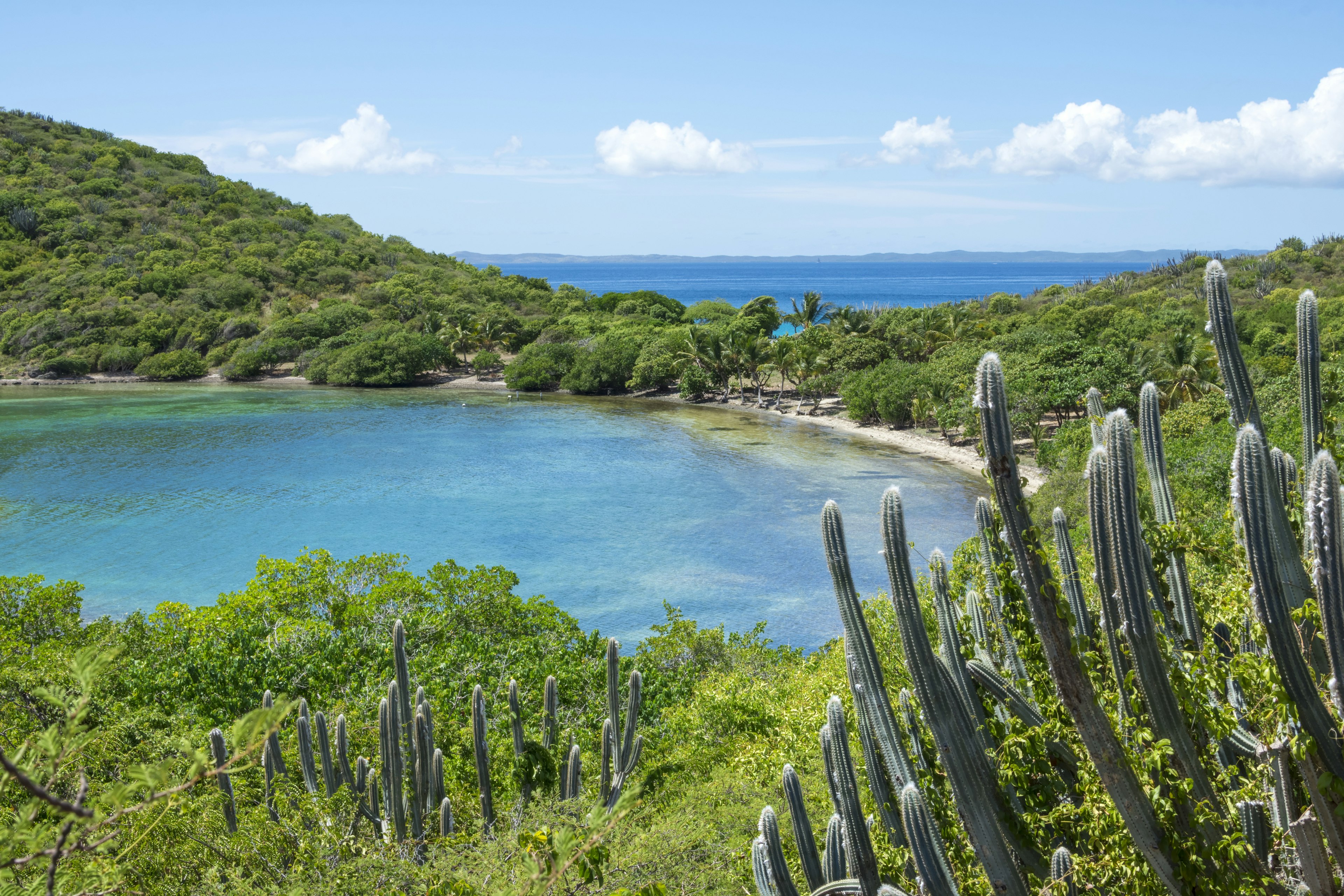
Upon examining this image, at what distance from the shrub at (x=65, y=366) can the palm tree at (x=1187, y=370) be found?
8123 centimetres

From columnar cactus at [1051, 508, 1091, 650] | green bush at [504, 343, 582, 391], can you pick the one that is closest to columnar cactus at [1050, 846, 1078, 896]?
columnar cactus at [1051, 508, 1091, 650]

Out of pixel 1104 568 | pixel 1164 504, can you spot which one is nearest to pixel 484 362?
pixel 1164 504

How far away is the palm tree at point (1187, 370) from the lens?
38.7 meters

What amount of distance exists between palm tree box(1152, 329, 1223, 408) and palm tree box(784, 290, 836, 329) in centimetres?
2911

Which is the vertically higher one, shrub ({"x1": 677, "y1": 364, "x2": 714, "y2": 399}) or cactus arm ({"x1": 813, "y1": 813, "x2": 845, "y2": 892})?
cactus arm ({"x1": 813, "y1": 813, "x2": 845, "y2": 892})

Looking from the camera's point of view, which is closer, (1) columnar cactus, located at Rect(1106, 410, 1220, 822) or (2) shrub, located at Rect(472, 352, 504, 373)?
(1) columnar cactus, located at Rect(1106, 410, 1220, 822)

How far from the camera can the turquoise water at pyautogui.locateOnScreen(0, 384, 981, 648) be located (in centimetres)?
3253

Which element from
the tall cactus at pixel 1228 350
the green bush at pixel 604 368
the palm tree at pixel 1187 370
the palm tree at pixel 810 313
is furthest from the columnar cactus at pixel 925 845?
the green bush at pixel 604 368

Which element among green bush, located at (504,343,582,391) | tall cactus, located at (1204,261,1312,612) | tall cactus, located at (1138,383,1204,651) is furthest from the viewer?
green bush, located at (504,343,582,391)

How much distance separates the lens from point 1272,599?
4.63 meters

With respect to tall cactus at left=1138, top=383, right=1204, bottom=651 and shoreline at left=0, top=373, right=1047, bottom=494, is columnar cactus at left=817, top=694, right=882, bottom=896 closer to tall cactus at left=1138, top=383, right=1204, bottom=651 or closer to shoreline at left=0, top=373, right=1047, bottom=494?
tall cactus at left=1138, top=383, right=1204, bottom=651

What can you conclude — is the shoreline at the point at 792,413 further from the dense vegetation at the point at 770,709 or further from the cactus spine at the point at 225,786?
the cactus spine at the point at 225,786

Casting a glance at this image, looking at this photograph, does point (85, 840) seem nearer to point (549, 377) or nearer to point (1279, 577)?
point (1279, 577)

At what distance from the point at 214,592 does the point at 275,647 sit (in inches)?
668
